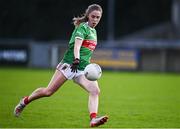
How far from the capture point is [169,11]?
60.6 meters

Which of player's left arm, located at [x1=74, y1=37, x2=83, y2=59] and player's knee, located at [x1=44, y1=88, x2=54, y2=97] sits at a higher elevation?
player's left arm, located at [x1=74, y1=37, x2=83, y2=59]

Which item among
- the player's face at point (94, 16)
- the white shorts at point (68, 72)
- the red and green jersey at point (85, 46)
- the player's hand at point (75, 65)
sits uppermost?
the player's face at point (94, 16)

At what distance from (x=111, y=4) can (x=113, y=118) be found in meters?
34.0

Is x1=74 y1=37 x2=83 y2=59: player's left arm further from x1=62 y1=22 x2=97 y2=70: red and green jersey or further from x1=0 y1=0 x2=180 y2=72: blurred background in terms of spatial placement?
x1=0 y1=0 x2=180 y2=72: blurred background

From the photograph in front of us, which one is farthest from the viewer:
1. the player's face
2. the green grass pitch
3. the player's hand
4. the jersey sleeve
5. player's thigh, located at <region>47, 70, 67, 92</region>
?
the green grass pitch

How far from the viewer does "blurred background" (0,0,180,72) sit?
124 ft

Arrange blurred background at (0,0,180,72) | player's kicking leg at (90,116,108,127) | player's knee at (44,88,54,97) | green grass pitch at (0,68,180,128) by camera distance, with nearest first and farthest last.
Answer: player's kicking leg at (90,116,108,127) → player's knee at (44,88,54,97) → green grass pitch at (0,68,180,128) → blurred background at (0,0,180,72)

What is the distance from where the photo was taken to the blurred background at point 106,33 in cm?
3775

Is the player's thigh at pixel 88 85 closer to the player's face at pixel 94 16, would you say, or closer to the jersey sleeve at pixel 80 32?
the jersey sleeve at pixel 80 32

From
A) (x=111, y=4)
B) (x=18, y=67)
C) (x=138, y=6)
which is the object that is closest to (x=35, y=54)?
(x=18, y=67)

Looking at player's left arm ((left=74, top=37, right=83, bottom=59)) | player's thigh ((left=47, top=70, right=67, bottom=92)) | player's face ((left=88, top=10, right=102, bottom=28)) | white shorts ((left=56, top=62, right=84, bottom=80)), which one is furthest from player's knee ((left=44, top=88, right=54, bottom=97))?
player's face ((left=88, top=10, right=102, bottom=28))

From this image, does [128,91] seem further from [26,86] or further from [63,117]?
[63,117]

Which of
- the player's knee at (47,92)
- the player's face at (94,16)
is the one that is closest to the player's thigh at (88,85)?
the player's knee at (47,92)

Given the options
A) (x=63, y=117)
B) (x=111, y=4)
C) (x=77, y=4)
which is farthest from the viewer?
(x=77, y=4)
